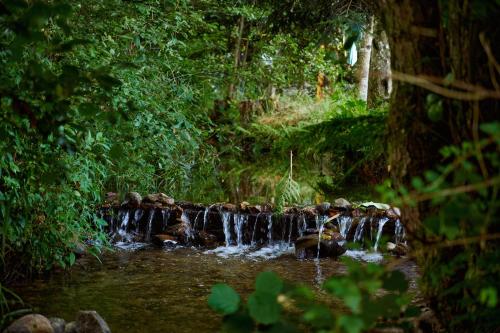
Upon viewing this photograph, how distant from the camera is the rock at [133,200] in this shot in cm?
800

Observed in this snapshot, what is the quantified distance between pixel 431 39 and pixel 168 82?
5079 mm

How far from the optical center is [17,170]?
3658 mm

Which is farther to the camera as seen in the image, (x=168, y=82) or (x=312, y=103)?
(x=312, y=103)

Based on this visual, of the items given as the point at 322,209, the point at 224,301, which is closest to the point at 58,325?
the point at 224,301

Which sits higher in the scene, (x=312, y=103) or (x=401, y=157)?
(x=312, y=103)

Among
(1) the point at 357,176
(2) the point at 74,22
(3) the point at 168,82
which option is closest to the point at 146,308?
(2) the point at 74,22

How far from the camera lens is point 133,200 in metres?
8.03

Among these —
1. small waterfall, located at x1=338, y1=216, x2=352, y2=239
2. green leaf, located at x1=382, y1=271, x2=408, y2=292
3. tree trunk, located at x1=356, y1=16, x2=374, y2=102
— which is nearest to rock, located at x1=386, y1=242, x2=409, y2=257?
small waterfall, located at x1=338, y1=216, x2=352, y2=239

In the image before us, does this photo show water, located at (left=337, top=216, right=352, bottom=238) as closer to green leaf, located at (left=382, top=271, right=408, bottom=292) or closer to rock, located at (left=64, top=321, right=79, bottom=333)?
rock, located at (left=64, top=321, right=79, bottom=333)

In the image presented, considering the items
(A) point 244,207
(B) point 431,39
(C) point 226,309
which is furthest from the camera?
(A) point 244,207

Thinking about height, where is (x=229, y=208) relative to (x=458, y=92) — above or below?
below

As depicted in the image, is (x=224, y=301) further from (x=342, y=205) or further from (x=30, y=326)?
(x=342, y=205)

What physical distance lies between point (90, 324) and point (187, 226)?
14.0 feet

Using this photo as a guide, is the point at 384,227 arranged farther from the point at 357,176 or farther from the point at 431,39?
the point at 431,39
